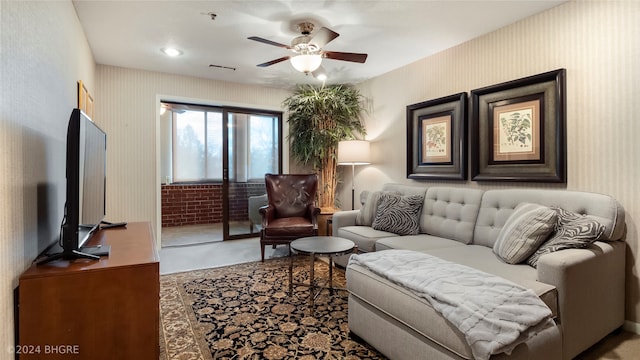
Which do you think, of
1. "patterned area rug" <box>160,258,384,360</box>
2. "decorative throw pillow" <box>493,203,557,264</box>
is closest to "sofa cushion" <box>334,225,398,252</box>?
"patterned area rug" <box>160,258,384,360</box>

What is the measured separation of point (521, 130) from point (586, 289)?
4.77 ft

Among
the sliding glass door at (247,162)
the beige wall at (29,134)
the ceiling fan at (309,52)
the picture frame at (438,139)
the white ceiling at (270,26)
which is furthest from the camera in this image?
the sliding glass door at (247,162)

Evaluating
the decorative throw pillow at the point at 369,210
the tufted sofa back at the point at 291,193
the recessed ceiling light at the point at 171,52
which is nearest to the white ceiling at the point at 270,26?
the recessed ceiling light at the point at 171,52

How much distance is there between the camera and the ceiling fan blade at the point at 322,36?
8.17ft

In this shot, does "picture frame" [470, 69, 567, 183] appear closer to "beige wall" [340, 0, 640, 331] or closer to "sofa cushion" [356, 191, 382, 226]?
"beige wall" [340, 0, 640, 331]

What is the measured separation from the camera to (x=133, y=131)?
161 inches

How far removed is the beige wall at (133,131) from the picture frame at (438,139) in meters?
3.05

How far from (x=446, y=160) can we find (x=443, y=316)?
230 cm

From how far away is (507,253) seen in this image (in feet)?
6.88

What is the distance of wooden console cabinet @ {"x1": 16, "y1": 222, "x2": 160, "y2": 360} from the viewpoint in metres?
1.25

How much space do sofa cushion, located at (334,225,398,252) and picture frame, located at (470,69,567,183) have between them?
1102mm

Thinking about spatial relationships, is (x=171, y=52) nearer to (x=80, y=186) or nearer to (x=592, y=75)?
(x=80, y=186)

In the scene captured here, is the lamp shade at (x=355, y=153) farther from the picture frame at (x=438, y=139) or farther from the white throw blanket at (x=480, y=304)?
the white throw blanket at (x=480, y=304)

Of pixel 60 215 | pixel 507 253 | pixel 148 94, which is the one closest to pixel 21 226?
pixel 60 215
